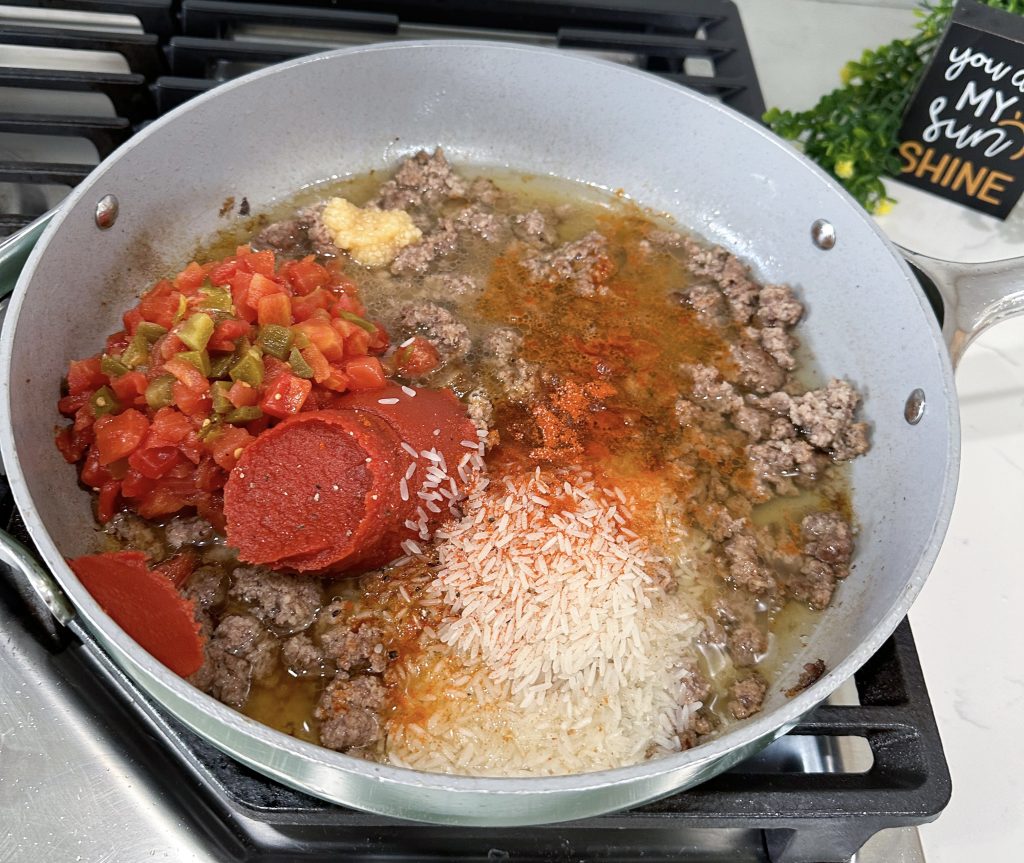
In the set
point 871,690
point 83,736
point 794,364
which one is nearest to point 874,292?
point 794,364

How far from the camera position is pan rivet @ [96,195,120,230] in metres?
2.15

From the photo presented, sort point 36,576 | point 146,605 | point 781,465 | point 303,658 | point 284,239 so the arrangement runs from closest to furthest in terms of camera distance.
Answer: point 36,576 → point 146,605 → point 303,658 → point 781,465 → point 284,239

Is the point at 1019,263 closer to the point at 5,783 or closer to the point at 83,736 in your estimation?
the point at 83,736

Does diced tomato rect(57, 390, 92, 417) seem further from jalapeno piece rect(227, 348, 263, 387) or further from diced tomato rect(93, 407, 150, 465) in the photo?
jalapeno piece rect(227, 348, 263, 387)

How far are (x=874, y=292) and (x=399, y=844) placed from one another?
5.83ft

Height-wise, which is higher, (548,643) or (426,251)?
(426,251)

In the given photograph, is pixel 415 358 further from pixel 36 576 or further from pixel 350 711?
pixel 36 576

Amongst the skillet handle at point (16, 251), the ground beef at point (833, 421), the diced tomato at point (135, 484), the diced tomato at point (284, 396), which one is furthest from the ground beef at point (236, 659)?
the ground beef at point (833, 421)

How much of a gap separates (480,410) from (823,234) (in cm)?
111

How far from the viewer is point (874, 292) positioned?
90.0 inches

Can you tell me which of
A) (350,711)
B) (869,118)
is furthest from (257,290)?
(869,118)

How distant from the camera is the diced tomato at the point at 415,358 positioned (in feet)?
7.43

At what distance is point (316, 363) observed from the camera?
6.58ft

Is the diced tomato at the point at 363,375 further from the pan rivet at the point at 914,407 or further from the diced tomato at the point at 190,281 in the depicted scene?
the pan rivet at the point at 914,407
